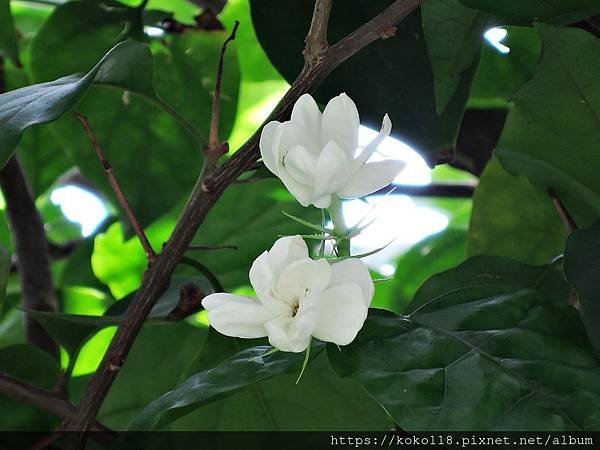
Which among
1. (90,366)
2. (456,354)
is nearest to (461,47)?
(456,354)

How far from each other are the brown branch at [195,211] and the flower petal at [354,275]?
9cm

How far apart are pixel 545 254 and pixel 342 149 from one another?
29cm

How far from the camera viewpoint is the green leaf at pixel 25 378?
58cm

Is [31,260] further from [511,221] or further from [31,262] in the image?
[511,221]

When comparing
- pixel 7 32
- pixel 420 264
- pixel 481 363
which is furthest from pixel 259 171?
pixel 420 264

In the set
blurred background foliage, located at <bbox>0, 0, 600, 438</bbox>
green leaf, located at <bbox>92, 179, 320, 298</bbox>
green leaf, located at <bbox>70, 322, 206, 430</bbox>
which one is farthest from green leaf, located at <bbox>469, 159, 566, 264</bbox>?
green leaf, located at <bbox>70, 322, 206, 430</bbox>

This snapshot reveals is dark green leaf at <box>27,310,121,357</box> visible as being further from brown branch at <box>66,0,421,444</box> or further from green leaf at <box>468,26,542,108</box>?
green leaf at <box>468,26,542,108</box>

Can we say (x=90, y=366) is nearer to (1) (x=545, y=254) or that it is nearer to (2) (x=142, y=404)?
(2) (x=142, y=404)

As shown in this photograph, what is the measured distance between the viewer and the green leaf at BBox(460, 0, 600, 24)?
1.42 feet

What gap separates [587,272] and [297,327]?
15 cm

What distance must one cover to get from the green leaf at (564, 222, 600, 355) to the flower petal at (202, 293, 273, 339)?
0.47 ft

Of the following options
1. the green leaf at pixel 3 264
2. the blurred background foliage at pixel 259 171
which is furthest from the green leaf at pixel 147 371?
the green leaf at pixel 3 264

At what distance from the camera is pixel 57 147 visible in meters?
0.90

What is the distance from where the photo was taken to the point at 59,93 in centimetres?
43
